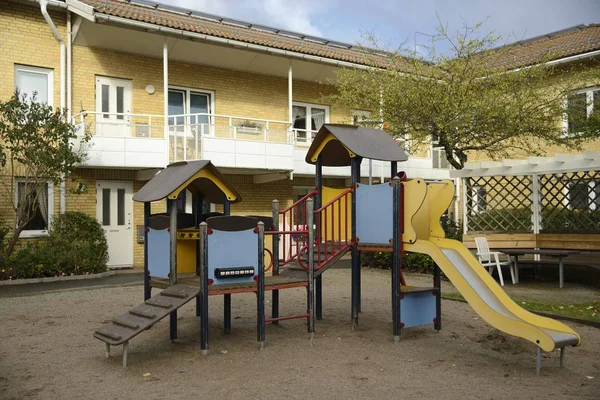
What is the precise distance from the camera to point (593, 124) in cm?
1459

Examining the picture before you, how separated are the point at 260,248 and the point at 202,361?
1.62 m

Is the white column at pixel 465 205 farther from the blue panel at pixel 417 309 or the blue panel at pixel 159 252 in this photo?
the blue panel at pixel 159 252

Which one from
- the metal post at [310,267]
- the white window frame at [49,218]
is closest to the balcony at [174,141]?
the white window frame at [49,218]

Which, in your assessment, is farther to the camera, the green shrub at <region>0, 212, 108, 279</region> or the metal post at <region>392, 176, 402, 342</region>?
the green shrub at <region>0, 212, 108, 279</region>

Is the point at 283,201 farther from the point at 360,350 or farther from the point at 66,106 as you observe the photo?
the point at 360,350

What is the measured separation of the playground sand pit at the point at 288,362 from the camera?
625 cm

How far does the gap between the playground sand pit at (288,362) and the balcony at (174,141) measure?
632 cm

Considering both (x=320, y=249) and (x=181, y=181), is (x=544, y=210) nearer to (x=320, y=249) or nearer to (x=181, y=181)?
(x=320, y=249)

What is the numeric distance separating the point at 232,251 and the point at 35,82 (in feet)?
37.5

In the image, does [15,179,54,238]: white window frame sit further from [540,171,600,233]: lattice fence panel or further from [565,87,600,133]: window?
[565,87,600,133]: window

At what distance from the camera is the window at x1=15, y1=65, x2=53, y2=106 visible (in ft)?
54.5

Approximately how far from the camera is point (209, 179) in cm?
892

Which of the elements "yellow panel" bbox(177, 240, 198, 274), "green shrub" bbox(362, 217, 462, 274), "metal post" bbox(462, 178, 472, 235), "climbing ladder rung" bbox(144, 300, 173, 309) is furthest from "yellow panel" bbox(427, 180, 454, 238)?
"metal post" bbox(462, 178, 472, 235)

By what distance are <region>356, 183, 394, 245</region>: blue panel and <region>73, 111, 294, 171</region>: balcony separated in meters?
8.32
